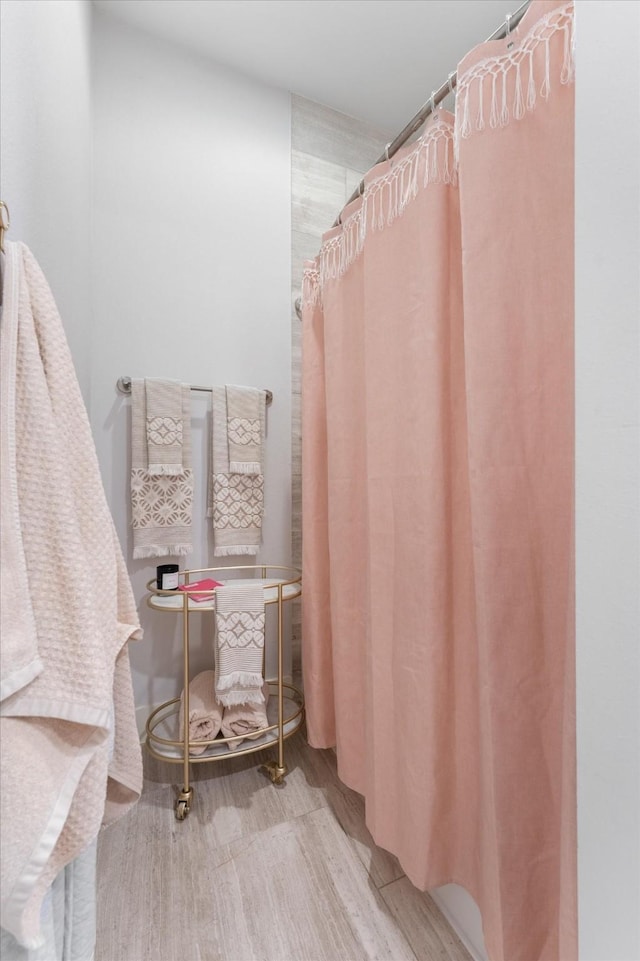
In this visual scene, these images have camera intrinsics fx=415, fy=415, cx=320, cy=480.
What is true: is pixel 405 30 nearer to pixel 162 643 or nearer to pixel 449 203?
pixel 449 203

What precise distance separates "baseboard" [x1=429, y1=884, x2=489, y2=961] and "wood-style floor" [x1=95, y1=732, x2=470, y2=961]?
0.05ft

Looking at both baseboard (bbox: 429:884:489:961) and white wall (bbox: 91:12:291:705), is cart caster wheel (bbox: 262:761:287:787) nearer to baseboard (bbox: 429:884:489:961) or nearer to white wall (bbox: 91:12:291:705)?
white wall (bbox: 91:12:291:705)

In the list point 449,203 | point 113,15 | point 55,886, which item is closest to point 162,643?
point 55,886

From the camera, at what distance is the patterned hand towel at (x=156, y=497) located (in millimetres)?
1465

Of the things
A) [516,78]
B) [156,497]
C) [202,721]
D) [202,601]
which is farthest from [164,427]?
[516,78]

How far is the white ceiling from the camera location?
1.47 meters

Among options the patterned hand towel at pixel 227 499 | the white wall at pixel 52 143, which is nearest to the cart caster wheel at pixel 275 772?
the patterned hand towel at pixel 227 499

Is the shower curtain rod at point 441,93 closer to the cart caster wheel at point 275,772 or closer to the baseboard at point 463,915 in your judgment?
the baseboard at point 463,915

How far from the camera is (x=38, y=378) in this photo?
53 centimetres

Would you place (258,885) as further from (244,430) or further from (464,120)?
(464,120)

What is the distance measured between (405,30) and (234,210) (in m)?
0.90

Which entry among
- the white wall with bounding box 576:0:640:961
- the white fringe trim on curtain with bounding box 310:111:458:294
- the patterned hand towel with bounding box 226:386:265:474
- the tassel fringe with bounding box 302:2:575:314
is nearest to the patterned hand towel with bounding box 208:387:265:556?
the patterned hand towel with bounding box 226:386:265:474

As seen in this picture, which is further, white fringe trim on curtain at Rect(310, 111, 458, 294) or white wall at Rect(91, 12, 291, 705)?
white wall at Rect(91, 12, 291, 705)

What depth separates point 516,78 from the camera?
678 mm
